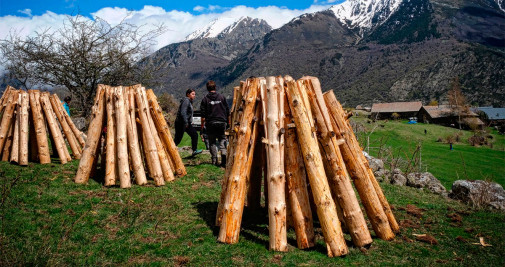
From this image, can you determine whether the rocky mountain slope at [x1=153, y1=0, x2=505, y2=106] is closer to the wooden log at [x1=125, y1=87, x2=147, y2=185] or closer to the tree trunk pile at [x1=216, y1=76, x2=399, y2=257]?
the wooden log at [x1=125, y1=87, x2=147, y2=185]

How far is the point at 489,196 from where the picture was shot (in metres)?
7.57

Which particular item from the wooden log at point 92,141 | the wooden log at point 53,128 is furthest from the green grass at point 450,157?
the wooden log at point 53,128

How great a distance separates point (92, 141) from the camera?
662cm

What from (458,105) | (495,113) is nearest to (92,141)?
(458,105)

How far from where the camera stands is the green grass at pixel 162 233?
3.55m

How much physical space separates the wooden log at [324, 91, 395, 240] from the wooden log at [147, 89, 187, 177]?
4.17 metres

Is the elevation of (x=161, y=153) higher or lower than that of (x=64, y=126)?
lower

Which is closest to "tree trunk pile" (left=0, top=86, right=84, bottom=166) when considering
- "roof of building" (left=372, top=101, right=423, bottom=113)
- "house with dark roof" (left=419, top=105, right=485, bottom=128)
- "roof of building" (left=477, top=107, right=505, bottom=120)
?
"house with dark roof" (left=419, top=105, right=485, bottom=128)

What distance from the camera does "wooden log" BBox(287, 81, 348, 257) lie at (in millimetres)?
3779

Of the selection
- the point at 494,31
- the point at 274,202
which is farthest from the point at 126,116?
the point at 494,31

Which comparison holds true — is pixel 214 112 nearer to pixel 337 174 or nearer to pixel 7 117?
pixel 337 174

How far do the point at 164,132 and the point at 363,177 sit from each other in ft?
15.3

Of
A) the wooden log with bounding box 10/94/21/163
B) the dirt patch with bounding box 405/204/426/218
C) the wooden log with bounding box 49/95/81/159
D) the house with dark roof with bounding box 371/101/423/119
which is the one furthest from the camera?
the house with dark roof with bounding box 371/101/423/119

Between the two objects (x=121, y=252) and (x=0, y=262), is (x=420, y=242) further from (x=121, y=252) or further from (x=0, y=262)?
(x=0, y=262)
